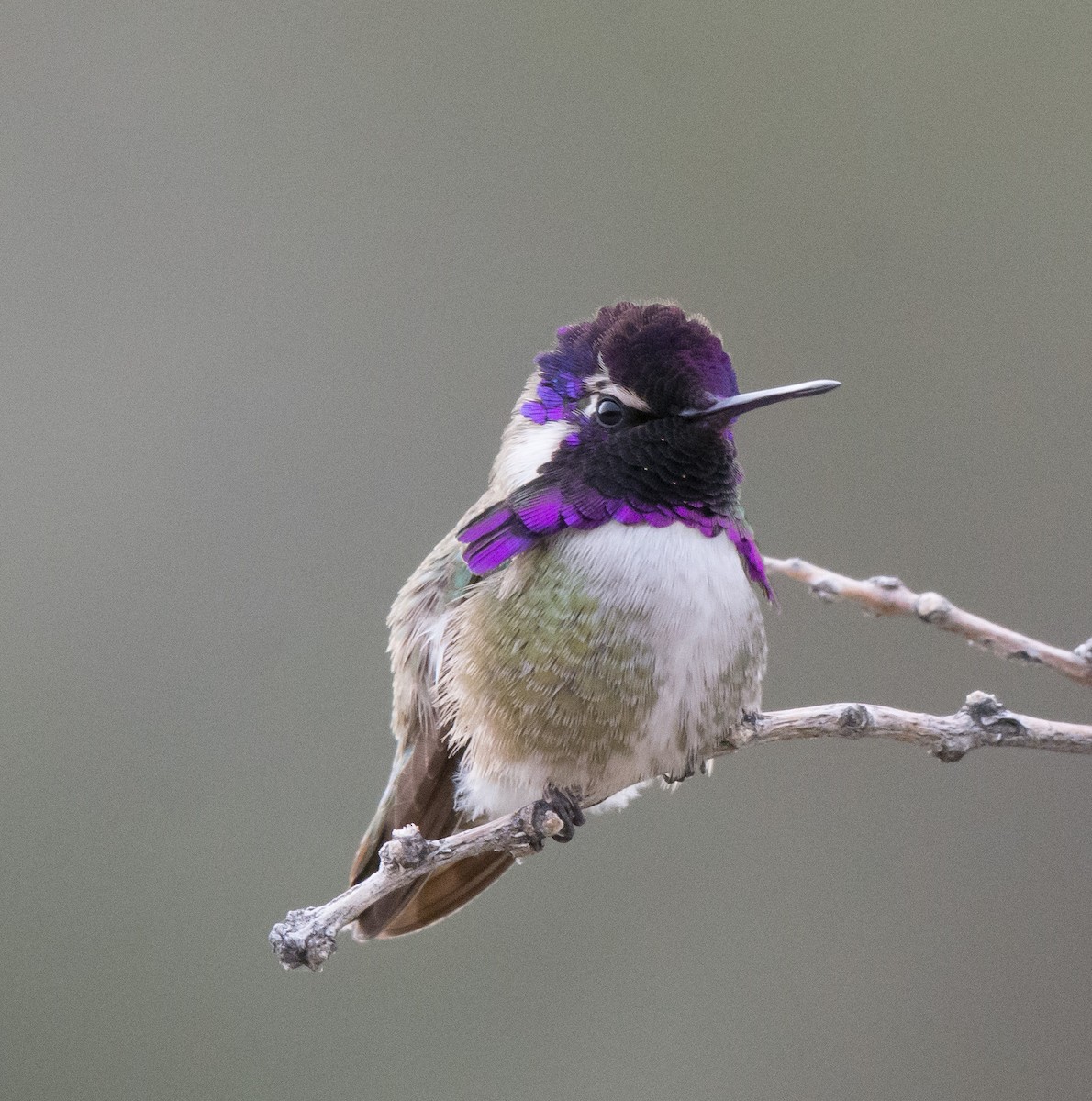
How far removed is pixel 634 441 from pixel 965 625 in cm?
53

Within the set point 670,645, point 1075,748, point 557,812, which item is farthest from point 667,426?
point 1075,748

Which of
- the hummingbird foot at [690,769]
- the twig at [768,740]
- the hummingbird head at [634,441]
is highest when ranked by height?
the hummingbird head at [634,441]

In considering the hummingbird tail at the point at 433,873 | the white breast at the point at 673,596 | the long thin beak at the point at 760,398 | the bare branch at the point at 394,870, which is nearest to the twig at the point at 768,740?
the bare branch at the point at 394,870

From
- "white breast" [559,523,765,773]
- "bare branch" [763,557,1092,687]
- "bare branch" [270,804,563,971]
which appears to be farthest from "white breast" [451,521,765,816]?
"bare branch" [763,557,1092,687]

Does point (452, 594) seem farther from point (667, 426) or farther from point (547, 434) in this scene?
point (667, 426)

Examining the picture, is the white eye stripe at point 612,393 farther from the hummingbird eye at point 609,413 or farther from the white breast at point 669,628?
the white breast at point 669,628

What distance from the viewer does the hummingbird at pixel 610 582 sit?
5.45 feet

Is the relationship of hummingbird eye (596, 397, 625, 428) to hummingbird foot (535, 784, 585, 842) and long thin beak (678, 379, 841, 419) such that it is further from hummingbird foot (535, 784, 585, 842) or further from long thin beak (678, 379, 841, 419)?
hummingbird foot (535, 784, 585, 842)

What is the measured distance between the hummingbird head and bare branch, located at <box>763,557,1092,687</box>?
0.76ft

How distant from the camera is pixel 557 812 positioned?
172cm

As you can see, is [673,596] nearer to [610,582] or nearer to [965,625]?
[610,582]

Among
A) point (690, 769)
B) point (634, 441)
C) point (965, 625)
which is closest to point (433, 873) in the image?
point (690, 769)

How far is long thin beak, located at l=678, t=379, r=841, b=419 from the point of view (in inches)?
56.1

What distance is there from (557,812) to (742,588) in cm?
40
